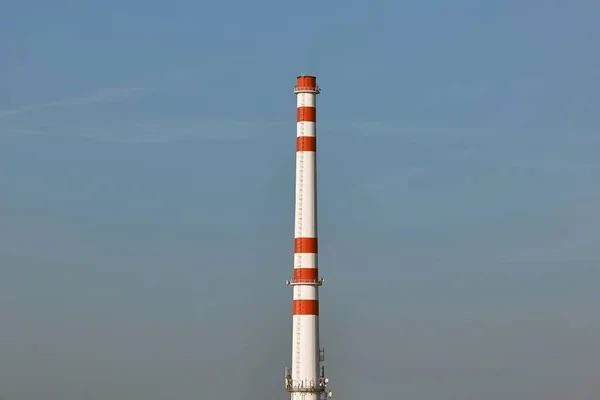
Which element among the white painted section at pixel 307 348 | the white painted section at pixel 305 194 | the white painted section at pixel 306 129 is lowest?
the white painted section at pixel 307 348

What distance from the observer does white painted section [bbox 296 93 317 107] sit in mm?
71375

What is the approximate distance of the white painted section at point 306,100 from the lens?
71.4 metres

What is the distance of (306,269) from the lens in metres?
70.1

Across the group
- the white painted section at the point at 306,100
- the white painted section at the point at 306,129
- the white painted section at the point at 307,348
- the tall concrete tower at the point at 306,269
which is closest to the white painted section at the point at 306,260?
the tall concrete tower at the point at 306,269

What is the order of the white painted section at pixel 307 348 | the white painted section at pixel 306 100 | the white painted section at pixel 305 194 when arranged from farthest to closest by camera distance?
the white painted section at pixel 306 100
the white painted section at pixel 305 194
the white painted section at pixel 307 348

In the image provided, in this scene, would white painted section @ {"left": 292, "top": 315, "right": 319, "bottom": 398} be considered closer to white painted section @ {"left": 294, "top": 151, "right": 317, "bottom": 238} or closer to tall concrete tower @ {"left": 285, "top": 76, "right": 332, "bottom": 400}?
tall concrete tower @ {"left": 285, "top": 76, "right": 332, "bottom": 400}

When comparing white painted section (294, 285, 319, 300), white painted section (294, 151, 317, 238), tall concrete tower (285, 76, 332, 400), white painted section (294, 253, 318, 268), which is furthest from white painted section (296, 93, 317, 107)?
white painted section (294, 285, 319, 300)

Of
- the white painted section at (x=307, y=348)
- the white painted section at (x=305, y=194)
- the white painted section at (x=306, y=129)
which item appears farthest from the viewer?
the white painted section at (x=306, y=129)

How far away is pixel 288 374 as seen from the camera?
7088 centimetres

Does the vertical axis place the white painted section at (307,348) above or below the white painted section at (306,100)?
below

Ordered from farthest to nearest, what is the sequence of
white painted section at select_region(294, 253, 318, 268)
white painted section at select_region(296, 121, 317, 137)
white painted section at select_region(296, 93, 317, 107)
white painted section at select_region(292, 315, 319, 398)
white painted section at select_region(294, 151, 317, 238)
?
white painted section at select_region(296, 93, 317, 107)
white painted section at select_region(296, 121, 317, 137)
white painted section at select_region(294, 151, 317, 238)
white painted section at select_region(294, 253, 318, 268)
white painted section at select_region(292, 315, 319, 398)

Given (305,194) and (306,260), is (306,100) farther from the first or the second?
(306,260)

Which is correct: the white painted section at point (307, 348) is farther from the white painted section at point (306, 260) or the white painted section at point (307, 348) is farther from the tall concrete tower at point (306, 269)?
the white painted section at point (306, 260)

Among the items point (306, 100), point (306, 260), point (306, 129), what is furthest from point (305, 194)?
point (306, 100)
